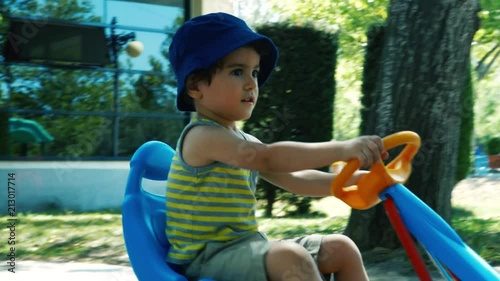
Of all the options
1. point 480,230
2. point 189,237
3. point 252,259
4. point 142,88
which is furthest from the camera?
point 142,88

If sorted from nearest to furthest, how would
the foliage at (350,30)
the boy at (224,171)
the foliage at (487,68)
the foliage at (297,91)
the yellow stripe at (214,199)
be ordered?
1. the boy at (224,171)
2. the yellow stripe at (214,199)
3. the foliage at (297,91)
4. the foliage at (487,68)
5. the foliage at (350,30)

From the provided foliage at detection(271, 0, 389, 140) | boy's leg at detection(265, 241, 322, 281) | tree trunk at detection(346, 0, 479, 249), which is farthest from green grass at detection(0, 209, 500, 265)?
foliage at detection(271, 0, 389, 140)

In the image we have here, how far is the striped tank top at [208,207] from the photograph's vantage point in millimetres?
2273

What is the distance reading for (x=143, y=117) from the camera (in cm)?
951

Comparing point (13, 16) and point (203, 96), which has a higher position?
point (13, 16)

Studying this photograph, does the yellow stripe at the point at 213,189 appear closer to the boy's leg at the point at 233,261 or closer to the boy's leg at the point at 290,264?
the boy's leg at the point at 233,261

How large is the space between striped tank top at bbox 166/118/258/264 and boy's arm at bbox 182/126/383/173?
0.05 meters

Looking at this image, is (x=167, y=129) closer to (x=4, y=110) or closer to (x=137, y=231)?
(x=4, y=110)

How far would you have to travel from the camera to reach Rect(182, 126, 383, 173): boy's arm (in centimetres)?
199

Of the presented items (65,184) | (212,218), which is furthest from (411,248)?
(65,184)

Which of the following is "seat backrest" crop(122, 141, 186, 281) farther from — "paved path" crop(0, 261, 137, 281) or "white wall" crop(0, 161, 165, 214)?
"white wall" crop(0, 161, 165, 214)

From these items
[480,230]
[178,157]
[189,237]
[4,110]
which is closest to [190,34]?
[178,157]

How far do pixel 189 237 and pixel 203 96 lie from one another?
1.42ft

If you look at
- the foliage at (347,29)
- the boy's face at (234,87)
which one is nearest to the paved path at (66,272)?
the boy's face at (234,87)
